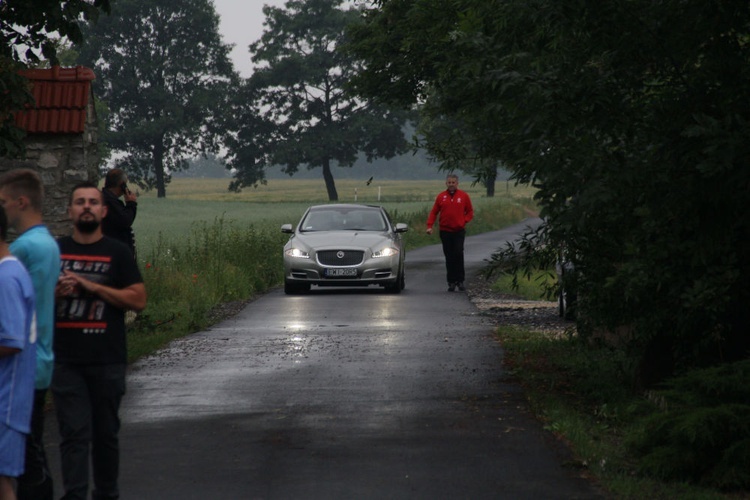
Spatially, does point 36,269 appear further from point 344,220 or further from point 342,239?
point 344,220

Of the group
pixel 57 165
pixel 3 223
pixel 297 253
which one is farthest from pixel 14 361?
pixel 297 253

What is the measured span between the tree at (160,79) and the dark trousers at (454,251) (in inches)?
2854

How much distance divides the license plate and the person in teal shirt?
17.0 metres

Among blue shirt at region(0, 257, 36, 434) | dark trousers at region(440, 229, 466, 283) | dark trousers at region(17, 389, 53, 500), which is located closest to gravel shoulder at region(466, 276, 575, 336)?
dark trousers at region(440, 229, 466, 283)

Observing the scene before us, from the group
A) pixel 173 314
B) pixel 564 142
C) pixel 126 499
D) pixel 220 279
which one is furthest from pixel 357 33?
pixel 126 499

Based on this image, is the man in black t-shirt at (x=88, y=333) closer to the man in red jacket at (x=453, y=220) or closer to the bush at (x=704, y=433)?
the bush at (x=704, y=433)

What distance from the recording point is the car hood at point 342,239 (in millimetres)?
23672

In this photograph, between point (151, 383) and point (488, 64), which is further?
point (151, 383)

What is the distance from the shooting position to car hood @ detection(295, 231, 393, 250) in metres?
23.7

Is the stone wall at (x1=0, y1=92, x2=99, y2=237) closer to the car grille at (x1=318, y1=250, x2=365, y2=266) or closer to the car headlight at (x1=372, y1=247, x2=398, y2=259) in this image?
the car grille at (x1=318, y1=250, x2=365, y2=266)

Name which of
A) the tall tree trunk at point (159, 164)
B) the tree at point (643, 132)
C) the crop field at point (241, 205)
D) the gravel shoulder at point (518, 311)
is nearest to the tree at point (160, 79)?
the tall tree trunk at point (159, 164)

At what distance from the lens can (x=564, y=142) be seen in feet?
30.8

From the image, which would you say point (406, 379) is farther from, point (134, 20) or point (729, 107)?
point (134, 20)

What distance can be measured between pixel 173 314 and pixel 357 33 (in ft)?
64.3
